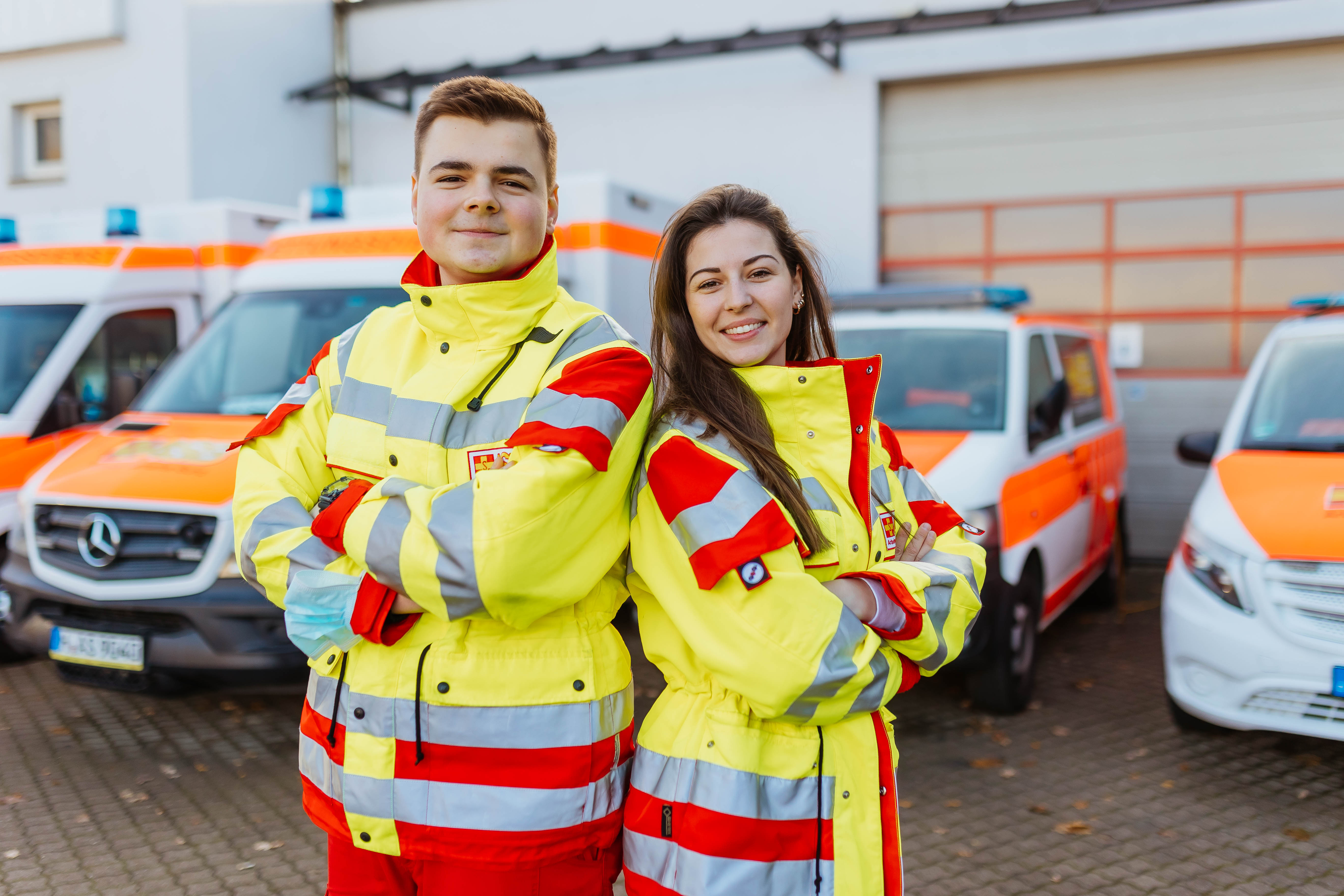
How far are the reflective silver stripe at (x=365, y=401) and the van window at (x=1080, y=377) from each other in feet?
16.2

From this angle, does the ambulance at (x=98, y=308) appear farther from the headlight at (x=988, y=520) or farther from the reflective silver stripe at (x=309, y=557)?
the headlight at (x=988, y=520)

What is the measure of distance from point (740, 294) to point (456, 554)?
0.69 m

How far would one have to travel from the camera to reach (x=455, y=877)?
1.73m

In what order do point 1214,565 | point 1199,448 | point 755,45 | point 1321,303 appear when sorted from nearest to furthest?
1. point 1214,565
2. point 1199,448
3. point 1321,303
4. point 755,45

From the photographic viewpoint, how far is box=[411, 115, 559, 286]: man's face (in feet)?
5.79

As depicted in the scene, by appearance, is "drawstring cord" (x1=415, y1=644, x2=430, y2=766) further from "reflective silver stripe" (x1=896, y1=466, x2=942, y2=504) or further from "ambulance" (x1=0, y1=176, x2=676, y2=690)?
"ambulance" (x1=0, y1=176, x2=676, y2=690)

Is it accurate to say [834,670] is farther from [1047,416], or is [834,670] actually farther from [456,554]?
[1047,416]

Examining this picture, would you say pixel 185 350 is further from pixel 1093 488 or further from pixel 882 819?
pixel 1093 488

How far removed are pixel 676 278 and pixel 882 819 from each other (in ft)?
3.39

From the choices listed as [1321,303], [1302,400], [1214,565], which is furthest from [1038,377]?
[1214,565]

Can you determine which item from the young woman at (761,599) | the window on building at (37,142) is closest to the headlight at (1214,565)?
the young woman at (761,599)

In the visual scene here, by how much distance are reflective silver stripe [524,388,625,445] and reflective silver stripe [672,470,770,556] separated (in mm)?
174

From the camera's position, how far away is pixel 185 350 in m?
5.50

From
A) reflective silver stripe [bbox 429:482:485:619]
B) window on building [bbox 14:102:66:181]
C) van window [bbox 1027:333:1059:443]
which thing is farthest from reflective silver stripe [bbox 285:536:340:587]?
window on building [bbox 14:102:66:181]
